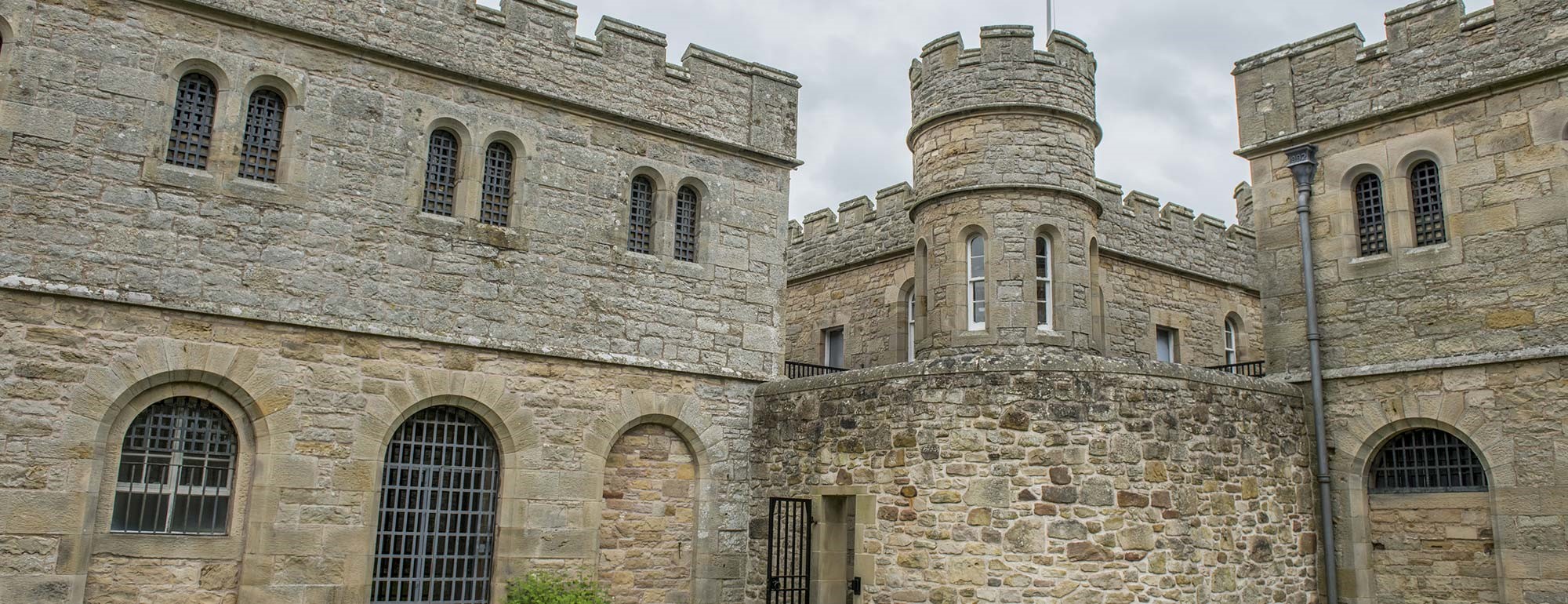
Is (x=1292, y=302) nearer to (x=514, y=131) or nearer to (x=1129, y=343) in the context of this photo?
(x=1129, y=343)

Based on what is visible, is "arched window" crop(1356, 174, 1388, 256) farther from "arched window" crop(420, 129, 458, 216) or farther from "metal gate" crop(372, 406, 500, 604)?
"arched window" crop(420, 129, 458, 216)

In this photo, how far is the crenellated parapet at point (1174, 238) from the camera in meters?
17.9

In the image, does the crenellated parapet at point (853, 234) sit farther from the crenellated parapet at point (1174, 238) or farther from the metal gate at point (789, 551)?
the metal gate at point (789, 551)

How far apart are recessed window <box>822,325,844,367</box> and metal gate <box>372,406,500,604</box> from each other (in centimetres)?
830

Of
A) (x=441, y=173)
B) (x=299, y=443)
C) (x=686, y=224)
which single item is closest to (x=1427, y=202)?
(x=686, y=224)

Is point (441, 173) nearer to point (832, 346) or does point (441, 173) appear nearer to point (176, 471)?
point (176, 471)

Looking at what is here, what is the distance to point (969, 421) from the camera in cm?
1076

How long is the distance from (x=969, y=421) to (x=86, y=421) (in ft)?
25.7

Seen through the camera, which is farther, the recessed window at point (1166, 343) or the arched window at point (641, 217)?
the recessed window at point (1166, 343)

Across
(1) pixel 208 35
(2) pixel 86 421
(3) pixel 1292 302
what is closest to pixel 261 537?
(2) pixel 86 421

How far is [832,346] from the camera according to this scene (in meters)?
19.4

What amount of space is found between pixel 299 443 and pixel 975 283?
27.0 ft

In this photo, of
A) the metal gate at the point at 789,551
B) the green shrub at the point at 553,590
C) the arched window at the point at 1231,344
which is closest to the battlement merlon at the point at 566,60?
the metal gate at the point at 789,551

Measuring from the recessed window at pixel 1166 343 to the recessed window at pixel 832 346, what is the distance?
516 centimetres
